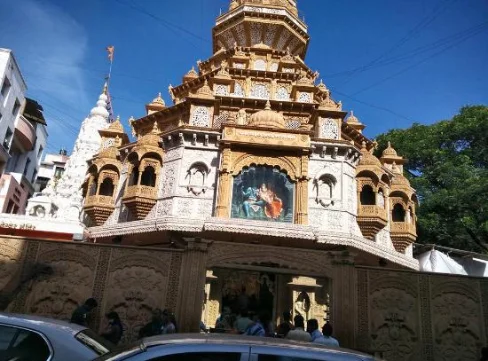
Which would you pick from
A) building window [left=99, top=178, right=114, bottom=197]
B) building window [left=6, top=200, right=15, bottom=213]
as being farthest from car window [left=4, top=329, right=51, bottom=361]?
building window [left=6, top=200, right=15, bottom=213]

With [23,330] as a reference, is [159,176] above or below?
above

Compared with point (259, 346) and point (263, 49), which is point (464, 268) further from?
point (259, 346)

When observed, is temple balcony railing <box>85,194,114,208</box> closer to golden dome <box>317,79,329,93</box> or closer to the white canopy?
golden dome <box>317,79,329,93</box>

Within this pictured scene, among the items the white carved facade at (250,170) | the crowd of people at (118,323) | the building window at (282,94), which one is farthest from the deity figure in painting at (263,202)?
the building window at (282,94)

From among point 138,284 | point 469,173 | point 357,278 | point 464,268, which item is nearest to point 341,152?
point 357,278

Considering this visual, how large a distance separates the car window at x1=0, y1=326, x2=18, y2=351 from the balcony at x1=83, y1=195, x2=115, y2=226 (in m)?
13.4

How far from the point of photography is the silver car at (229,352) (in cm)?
290

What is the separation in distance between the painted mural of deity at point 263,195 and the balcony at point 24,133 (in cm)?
2199

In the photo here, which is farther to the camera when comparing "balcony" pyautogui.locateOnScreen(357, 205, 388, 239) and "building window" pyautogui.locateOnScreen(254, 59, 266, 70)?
"building window" pyautogui.locateOnScreen(254, 59, 266, 70)

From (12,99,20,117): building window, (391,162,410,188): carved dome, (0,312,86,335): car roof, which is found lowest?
(0,312,86,335): car roof

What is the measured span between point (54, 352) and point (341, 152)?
1355cm

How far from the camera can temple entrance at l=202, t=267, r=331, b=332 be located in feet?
58.3

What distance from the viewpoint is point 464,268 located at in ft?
67.3

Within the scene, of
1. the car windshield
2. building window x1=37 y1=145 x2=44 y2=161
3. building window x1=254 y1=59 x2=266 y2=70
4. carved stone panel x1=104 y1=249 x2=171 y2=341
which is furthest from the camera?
building window x1=37 y1=145 x2=44 y2=161
